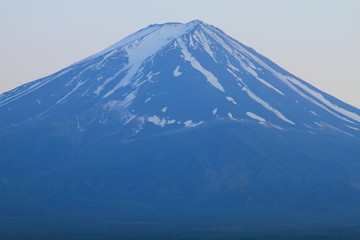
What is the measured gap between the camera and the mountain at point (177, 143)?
121 metres

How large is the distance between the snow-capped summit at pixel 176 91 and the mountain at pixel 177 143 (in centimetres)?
34

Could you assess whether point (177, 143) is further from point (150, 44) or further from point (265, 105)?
point (150, 44)

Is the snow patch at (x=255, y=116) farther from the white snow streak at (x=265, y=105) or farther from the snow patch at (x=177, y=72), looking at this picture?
the snow patch at (x=177, y=72)

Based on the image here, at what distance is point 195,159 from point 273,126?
20966 mm

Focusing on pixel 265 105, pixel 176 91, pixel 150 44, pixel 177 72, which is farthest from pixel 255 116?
pixel 150 44

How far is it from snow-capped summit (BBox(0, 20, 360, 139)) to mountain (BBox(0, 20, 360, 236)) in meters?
0.34

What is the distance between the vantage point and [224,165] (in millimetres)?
139250

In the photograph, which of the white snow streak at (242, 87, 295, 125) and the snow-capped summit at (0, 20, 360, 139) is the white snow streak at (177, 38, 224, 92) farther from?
the white snow streak at (242, 87, 295, 125)

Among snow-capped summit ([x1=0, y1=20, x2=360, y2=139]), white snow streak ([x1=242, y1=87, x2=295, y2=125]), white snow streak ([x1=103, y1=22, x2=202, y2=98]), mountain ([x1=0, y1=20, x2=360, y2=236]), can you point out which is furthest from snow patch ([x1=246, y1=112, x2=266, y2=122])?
white snow streak ([x1=103, y1=22, x2=202, y2=98])

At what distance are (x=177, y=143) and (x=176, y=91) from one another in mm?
24434

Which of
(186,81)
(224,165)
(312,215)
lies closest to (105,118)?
(186,81)

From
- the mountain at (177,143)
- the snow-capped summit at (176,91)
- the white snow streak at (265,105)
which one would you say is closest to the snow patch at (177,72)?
the snow-capped summit at (176,91)

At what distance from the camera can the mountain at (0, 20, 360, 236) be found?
398ft

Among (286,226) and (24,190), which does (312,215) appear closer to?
(286,226)
